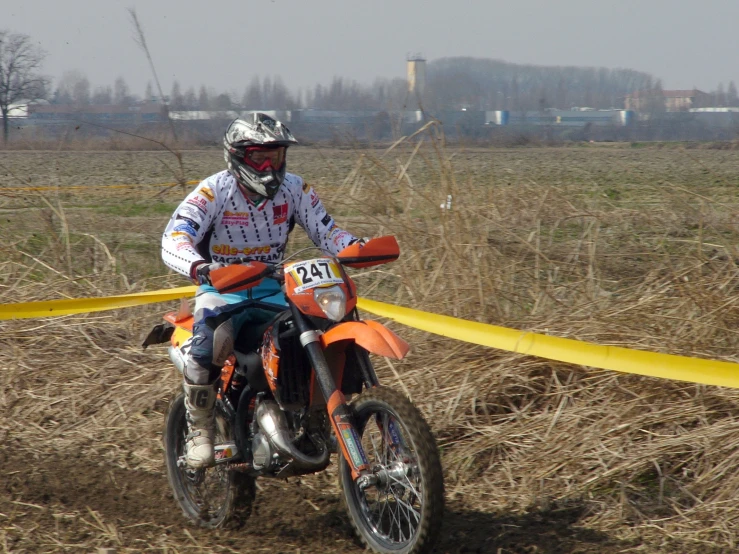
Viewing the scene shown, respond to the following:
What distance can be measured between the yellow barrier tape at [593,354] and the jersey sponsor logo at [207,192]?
1708 millimetres

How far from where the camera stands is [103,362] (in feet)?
25.0

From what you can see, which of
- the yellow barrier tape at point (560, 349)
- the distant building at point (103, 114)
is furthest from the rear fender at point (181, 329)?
the distant building at point (103, 114)

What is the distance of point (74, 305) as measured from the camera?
7055mm

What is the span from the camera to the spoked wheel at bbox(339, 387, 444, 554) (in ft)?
12.3

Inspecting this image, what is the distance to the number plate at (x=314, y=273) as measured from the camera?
405 cm

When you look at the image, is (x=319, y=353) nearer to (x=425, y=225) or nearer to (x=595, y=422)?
(x=595, y=422)

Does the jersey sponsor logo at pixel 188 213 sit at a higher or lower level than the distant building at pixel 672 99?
lower

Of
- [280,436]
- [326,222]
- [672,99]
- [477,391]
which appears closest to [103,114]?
[477,391]

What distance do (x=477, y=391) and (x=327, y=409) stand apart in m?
1.90

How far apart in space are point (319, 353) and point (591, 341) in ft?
8.09

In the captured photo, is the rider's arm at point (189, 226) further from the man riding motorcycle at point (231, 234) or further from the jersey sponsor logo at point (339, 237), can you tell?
the jersey sponsor logo at point (339, 237)

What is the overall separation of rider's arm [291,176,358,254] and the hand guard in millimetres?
874

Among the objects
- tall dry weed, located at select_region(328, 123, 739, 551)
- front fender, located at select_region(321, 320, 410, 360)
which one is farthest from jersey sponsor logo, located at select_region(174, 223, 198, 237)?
tall dry weed, located at select_region(328, 123, 739, 551)

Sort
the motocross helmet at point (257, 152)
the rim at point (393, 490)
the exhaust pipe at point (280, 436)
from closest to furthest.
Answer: the rim at point (393, 490), the exhaust pipe at point (280, 436), the motocross helmet at point (257, 152)
